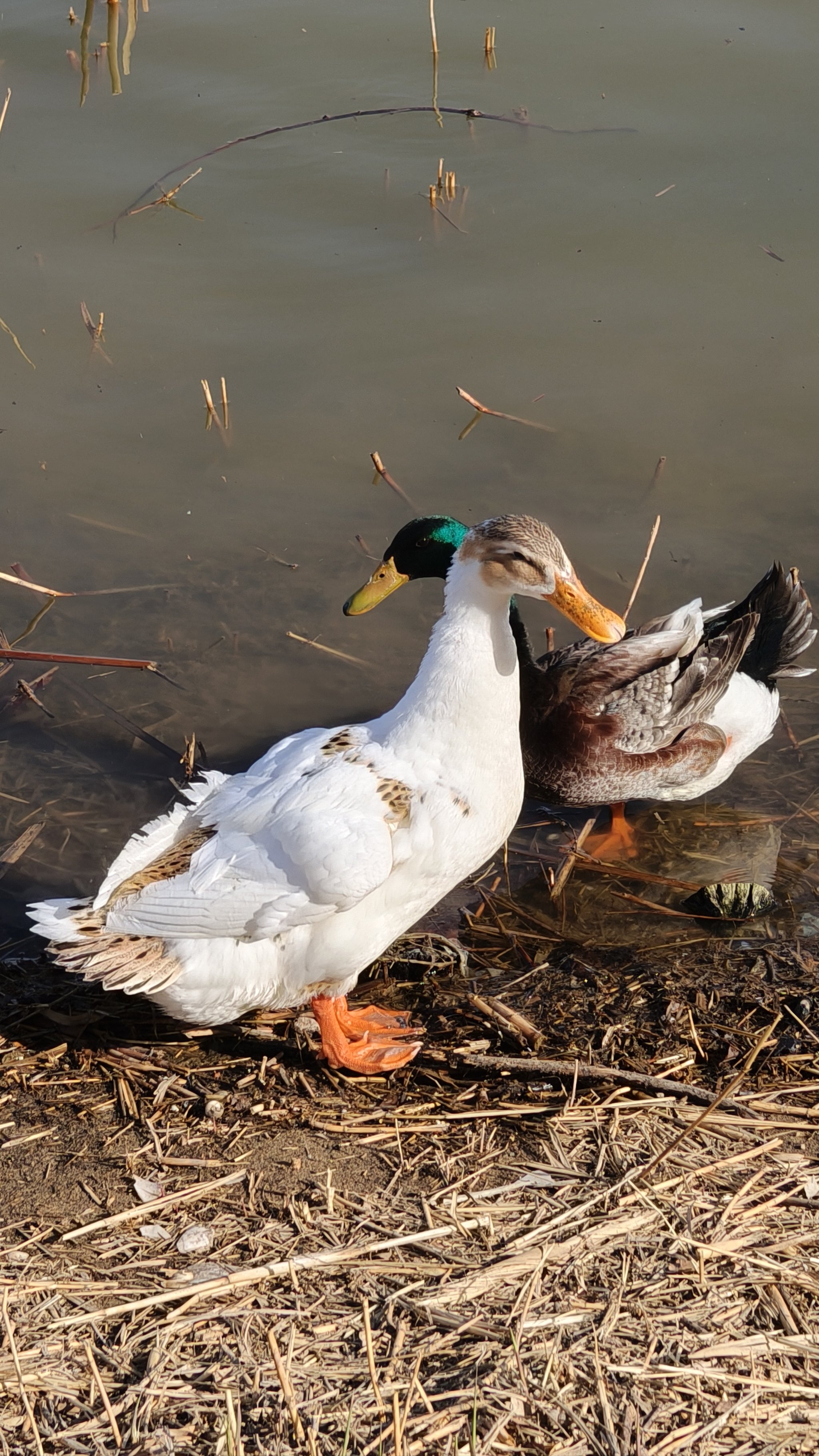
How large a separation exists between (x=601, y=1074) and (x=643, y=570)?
2896 millimetres

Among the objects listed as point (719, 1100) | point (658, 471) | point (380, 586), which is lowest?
point (658, 471)

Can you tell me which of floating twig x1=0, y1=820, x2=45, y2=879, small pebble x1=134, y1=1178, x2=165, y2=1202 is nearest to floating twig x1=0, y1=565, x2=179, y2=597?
floating twig x1=0, y1=820, x2=45, y2=879

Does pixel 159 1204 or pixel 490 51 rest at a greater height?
pixel 490 51

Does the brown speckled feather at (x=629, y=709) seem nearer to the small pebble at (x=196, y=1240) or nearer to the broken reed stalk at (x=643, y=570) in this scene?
the broken reed stalk at (x=643, y=570)

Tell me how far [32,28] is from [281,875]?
784cm

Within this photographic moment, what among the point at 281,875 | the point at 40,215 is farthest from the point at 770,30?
the point at 281,875

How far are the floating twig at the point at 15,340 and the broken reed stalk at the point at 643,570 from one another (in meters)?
3.42

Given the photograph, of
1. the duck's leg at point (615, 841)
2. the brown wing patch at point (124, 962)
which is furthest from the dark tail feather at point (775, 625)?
the brown wing patch at point (124, 962)

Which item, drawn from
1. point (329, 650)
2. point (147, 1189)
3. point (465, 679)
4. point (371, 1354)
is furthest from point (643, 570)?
point (371, 1354)

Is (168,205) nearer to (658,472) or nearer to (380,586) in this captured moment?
(658,472)

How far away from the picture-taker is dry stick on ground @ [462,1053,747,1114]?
326 cm

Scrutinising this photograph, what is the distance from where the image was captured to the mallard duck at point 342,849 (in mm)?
3326

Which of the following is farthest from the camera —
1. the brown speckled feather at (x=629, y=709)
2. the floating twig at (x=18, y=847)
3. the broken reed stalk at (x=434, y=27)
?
the broken reed stalk at (x=434, y=27)

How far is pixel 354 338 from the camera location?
6.86 metres
